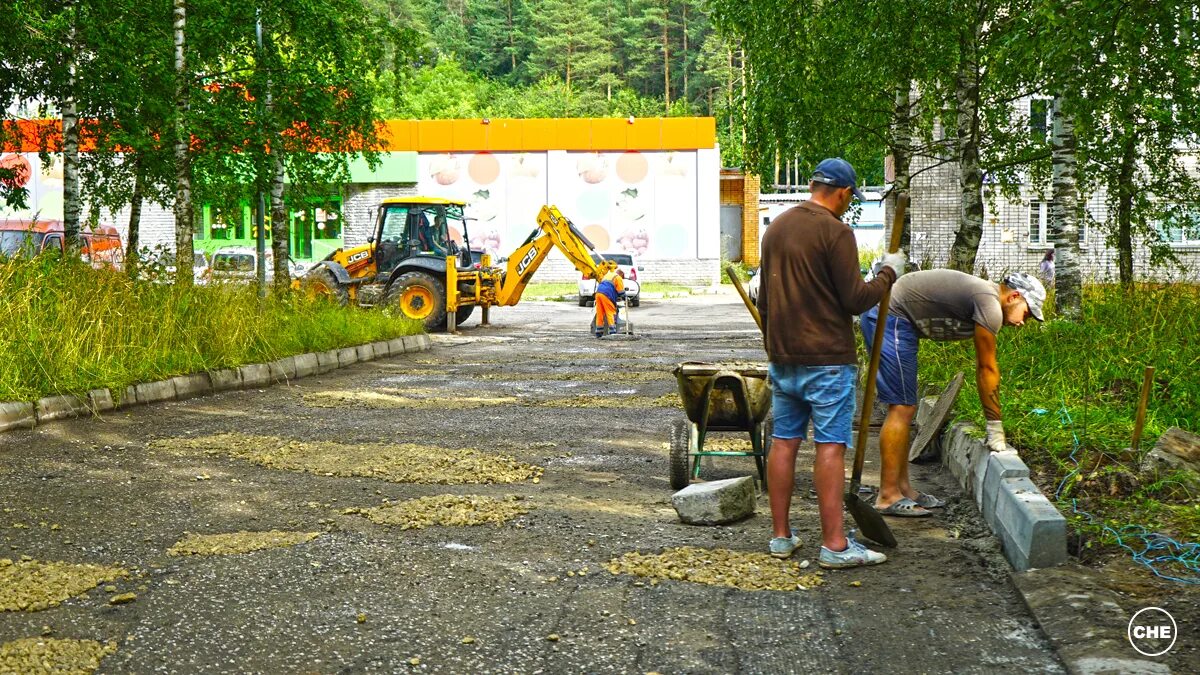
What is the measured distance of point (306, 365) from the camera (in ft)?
47.8

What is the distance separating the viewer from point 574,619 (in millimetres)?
4684

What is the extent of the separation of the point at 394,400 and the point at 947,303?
668 cm

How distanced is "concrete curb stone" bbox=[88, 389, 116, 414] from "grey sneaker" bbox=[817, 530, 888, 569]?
6817 mm

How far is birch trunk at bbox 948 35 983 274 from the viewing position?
Result: 15781 millimetres

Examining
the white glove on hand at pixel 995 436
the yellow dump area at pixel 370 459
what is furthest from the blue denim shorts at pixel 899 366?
the yellow dump area at pixel 370 459

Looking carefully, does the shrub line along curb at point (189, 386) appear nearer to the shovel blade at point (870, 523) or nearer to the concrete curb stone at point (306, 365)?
the concrete curb stone at point (306, 365)

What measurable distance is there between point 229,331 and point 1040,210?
34331mm

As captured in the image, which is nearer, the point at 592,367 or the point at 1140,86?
the point at 1140,86

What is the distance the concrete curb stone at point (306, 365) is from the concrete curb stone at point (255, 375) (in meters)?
0.84

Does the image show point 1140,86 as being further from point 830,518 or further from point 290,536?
point 290,536

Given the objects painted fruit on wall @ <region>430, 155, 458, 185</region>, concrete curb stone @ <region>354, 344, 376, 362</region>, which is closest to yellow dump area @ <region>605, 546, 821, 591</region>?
concrete curb stone @ <region>354, 344, 376, 362</region>

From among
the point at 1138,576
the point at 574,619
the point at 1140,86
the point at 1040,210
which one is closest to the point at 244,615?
the point at 574,619

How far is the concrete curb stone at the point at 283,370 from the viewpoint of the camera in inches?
534

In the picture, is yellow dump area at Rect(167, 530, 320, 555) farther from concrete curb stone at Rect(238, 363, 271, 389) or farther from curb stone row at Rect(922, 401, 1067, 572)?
concrete curb stone at Rect(238, 363, 271, 389)
